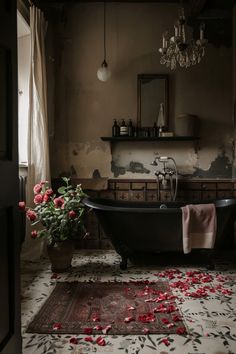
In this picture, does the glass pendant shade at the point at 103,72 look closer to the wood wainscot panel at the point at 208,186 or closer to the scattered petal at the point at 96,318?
the wood wainscot panel at the point at 208,186

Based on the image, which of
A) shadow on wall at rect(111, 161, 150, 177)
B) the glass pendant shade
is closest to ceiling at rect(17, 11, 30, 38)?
the glass pendant shade

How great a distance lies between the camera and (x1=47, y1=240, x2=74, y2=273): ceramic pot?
10.5ft

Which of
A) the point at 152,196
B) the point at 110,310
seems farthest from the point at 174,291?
the point at 152,196

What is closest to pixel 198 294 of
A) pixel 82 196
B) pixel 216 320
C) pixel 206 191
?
pixel 216 320

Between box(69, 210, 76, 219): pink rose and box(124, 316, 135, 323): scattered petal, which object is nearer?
box(124, 316, 135, 323): scattered petal

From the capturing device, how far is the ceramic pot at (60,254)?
320 cm

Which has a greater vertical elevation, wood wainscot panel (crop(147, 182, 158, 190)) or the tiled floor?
wood wainscot panel (crop(147, 182, 158, 190))

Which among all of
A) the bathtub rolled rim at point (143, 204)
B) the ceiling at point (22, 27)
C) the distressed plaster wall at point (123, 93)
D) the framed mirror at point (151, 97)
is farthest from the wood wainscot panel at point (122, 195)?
the ceiling at point (22, 27)

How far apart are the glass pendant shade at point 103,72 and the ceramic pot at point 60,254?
6.35 ft

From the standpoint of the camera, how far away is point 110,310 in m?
2.38

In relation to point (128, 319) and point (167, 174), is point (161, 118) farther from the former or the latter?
point (128, 319)

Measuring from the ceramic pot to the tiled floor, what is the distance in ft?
0.27

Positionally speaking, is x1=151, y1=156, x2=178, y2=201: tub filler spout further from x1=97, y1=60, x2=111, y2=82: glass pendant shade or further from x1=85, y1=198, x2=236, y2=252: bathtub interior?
x1=97, y1=60, x2=111, y2=82: glass pendant shade

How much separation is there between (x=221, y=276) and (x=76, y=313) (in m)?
1.43
